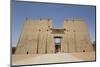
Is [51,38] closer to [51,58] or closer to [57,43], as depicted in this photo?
[57,43]

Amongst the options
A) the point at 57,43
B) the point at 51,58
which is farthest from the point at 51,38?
the point at 51,58

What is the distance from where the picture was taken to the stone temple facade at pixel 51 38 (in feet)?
8.16

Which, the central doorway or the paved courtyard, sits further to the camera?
the central doorway

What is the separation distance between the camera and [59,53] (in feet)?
8.52

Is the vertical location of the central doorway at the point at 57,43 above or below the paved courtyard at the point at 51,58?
above

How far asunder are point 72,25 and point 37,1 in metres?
0.53

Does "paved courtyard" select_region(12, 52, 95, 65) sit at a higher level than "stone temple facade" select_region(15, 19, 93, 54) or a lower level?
lower

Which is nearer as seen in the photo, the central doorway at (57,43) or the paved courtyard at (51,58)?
the paved courtyard at (51,58)

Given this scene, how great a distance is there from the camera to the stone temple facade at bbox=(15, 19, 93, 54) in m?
2.49

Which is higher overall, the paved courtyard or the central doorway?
the central doorway

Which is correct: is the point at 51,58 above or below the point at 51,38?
below

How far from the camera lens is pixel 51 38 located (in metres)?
2.58

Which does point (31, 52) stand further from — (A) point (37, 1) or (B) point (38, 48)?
(A) point (37, 1)

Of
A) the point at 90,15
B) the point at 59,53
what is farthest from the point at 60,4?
the point at 59,53
